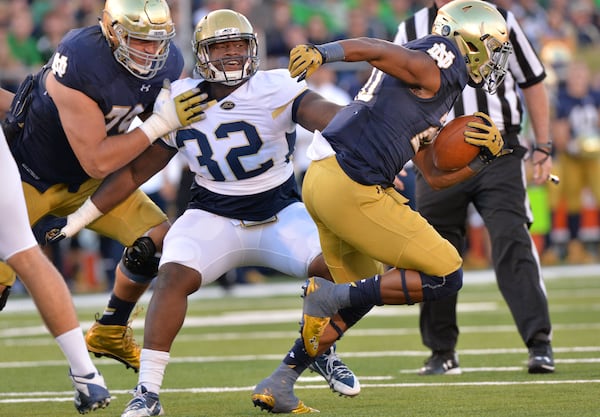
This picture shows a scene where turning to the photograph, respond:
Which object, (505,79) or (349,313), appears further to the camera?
(505,79)

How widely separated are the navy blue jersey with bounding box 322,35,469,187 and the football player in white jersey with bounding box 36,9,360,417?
12.1 inches

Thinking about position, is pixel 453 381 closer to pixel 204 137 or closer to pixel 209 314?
pixel 204 137

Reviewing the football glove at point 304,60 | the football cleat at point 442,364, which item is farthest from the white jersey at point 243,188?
the football cleat at point 442,364

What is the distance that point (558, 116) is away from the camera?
13.6 meters

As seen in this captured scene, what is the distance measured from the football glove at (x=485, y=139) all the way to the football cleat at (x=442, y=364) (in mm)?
1560

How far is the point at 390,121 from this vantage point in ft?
15.3

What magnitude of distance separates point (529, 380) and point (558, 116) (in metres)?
8.40

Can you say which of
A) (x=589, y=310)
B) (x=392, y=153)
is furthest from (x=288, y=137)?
(x=589, y=310)

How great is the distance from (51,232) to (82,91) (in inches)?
25.3

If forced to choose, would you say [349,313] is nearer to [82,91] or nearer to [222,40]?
[222,40]

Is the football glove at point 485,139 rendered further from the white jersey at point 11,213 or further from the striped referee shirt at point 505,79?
the white jersey at point 11,213

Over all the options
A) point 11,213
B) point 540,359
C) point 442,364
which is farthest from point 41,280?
point 540,359

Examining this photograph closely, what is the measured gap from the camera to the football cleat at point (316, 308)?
187 inches

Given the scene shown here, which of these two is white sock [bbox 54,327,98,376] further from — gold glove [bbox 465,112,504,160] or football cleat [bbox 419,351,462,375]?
football cleat [bbox 419,351,462,375]
